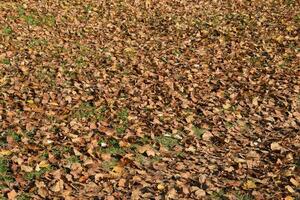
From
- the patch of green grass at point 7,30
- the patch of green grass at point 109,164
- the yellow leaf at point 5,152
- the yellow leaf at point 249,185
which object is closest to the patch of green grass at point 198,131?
the yellow leaf at point 249,185

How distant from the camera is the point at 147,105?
714 cm

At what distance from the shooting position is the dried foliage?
17.8 feet

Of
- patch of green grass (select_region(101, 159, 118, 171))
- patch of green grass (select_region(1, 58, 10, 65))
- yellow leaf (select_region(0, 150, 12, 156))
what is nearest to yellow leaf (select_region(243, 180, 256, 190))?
patch of green grass (select_region(101, 159, 118, 171))

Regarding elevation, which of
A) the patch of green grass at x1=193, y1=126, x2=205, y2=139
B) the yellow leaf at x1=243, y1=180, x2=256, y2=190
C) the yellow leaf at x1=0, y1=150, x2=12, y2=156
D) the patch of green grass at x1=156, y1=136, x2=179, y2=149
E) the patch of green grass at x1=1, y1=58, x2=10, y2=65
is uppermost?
the yellow leaf at x1=243, y1=180, x2=256, y2=190

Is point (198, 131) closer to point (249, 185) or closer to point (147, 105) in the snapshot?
point (147, 105)

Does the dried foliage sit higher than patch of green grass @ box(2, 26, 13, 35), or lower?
higher

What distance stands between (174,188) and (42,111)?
263cm

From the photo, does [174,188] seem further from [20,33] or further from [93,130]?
[20,33]

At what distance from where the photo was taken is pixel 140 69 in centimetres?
→ 848

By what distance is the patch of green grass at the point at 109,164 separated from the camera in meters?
5.64

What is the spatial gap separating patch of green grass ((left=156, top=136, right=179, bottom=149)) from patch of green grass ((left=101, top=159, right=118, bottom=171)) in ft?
2.56

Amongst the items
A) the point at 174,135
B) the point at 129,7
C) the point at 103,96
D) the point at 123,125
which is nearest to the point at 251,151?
the point at 174,135

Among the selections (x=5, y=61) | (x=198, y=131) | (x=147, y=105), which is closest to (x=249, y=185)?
(x=198, y=131)

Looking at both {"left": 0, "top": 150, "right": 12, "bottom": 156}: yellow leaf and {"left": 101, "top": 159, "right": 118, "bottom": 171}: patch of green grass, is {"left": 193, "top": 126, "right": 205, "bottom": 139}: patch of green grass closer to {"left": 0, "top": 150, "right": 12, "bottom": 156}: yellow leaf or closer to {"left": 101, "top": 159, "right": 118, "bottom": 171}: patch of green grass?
{"left": 101, "top": 159, "right": 118, "bottom": 171}: patch of green grass
